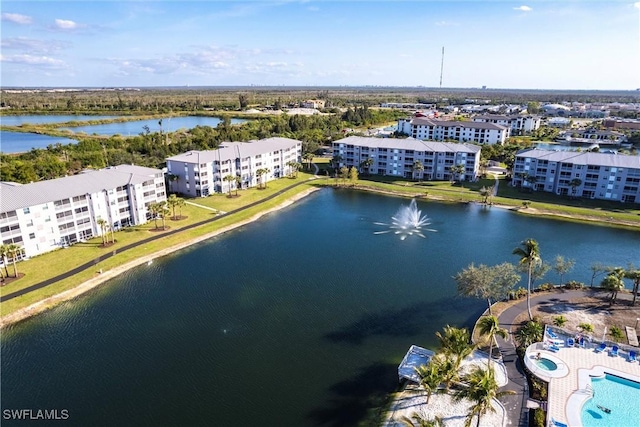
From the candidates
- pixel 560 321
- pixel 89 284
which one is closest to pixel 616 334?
pixel 560 321

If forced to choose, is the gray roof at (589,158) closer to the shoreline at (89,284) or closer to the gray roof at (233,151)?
the gray roof at (233,151)

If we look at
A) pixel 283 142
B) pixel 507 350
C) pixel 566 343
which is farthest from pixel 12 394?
pixel 283 142

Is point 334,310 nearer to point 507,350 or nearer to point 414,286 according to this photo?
point 414,286

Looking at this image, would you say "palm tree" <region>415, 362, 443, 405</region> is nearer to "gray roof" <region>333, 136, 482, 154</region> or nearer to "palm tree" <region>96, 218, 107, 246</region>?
"palm tree" <region>96, 218, 107, 246</region>

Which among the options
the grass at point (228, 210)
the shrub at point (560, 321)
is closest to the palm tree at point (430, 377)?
the shrub at point (560, 321)

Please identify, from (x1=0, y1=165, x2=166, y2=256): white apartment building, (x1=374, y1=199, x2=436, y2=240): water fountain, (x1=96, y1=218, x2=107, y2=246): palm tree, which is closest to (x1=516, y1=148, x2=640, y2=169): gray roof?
(x1=374, y1=199, x2=436, y2=240): water fountain
